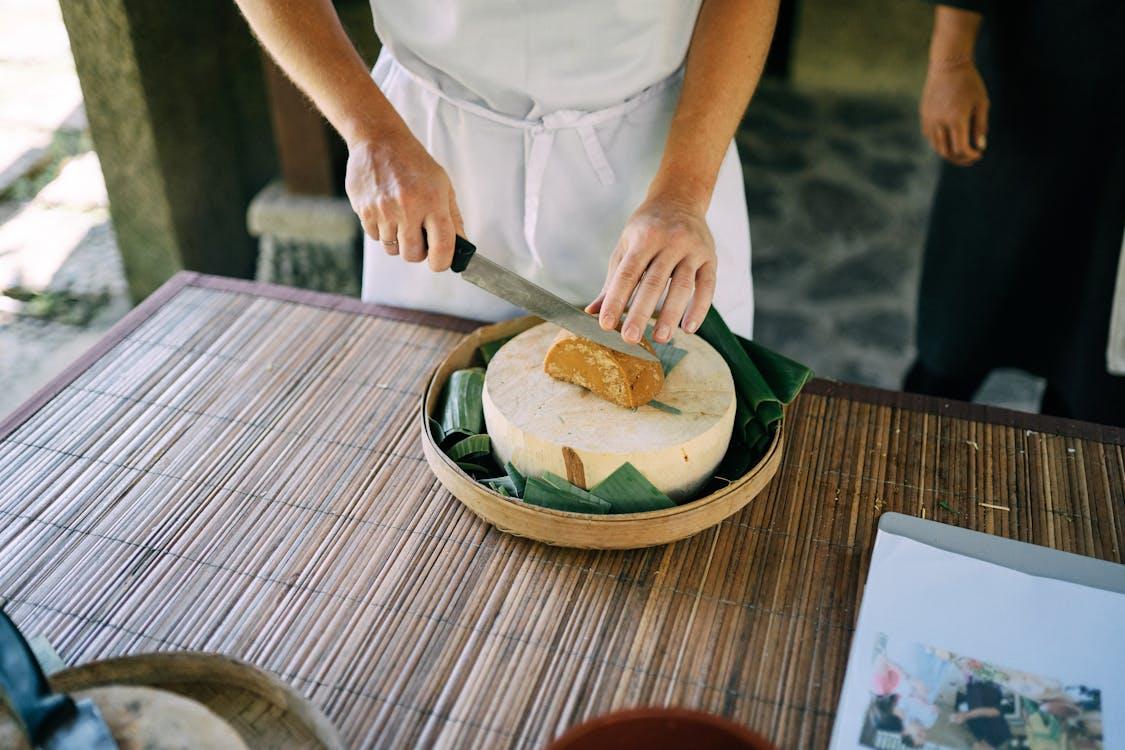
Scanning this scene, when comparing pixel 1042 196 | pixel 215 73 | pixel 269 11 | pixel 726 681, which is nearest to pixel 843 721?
pixel 726 681

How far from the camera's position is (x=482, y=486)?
1073 mm

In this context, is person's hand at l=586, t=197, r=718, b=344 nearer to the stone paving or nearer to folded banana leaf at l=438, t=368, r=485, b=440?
folded banana leaf at l=438, t=368, r=485, b=440

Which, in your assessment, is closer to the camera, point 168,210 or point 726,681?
point 726,681

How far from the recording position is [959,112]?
1931 mm

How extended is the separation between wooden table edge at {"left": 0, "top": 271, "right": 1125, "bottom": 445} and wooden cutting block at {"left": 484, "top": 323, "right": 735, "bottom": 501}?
0.28 meters

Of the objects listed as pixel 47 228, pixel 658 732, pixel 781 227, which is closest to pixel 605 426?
pixel 658 732

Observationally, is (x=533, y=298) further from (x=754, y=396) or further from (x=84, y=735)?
(x=84, y=735)

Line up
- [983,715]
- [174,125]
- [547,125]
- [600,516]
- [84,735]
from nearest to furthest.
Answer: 1. [84,735]
2. [983,715]
3. [600,516]
4. [547,125]
5. [174,125]

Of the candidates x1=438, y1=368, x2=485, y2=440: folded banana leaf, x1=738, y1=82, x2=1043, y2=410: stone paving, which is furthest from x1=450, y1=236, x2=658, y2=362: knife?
x1=738, y1=82, x2=1043, y2=410: stone paving

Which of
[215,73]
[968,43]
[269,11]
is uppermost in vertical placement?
[269,11]

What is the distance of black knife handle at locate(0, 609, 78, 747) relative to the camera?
28.8 inches

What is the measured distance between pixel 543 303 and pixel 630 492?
28cm

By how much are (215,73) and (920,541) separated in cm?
293

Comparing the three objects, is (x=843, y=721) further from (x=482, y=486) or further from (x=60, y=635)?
(x=60, y=635)
